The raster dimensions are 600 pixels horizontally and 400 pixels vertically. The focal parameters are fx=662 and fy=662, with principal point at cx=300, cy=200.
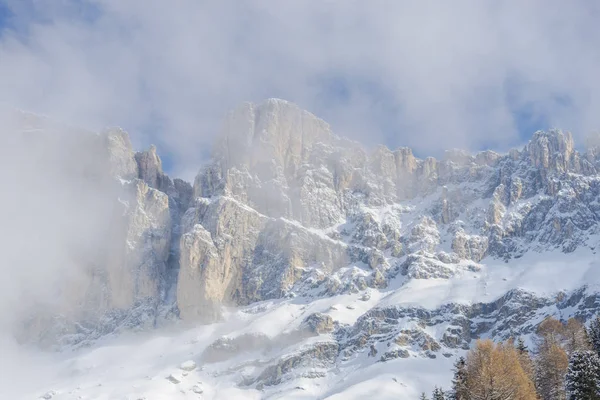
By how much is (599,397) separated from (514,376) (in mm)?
12724

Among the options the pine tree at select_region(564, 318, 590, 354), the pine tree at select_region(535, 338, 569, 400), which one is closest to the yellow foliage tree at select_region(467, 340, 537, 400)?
the pine tree at select_region(535, 338, 569, 400)

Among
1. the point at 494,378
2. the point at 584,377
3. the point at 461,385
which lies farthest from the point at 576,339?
the point at 494,378

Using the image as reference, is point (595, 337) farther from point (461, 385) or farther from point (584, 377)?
point (461, 385)

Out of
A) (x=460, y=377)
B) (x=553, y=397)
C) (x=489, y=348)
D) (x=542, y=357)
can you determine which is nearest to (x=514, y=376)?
(x=489, y=348)

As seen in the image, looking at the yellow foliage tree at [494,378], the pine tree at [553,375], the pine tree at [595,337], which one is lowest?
the yellow foliage tree at [494,378]

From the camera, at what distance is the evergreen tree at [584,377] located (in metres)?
70.2

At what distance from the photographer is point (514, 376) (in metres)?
64.2

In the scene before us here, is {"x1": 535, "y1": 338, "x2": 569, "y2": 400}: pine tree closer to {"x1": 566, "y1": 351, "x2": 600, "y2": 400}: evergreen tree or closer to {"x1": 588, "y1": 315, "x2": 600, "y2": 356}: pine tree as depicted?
{"x1": 588, "y1": 315, "x2": 600, "y2": 356}: pine tree

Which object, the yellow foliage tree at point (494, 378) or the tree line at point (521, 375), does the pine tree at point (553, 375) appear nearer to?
the tree line at point (521, 375)

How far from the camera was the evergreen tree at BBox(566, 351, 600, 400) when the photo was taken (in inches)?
2763

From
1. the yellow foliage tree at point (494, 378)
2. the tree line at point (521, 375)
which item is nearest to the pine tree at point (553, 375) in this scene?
the tree line at point (521, 375)

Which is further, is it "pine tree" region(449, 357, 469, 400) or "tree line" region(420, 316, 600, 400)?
"pine tree" region(449, 357, 469, 400)

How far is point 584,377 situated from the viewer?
2788 inches

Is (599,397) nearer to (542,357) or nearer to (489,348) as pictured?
(489,348)
